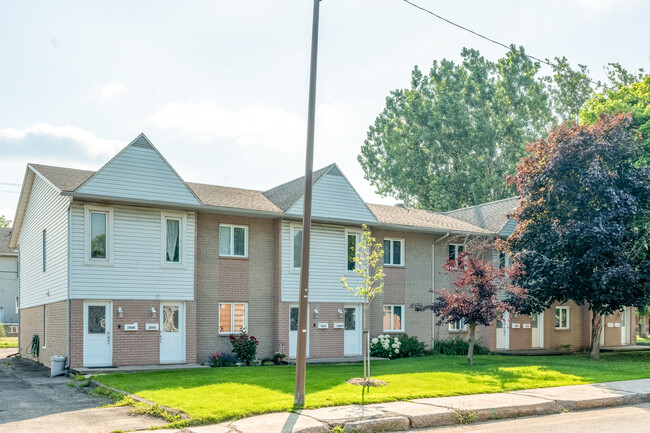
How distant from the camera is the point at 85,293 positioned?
20.3 m

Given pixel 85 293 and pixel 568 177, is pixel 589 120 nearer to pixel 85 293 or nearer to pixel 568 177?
pixel 568 177

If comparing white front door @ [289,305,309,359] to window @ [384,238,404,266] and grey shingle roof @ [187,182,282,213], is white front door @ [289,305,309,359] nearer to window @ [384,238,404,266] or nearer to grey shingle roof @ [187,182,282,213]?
grey shingle roof @ [187,182,282,213]

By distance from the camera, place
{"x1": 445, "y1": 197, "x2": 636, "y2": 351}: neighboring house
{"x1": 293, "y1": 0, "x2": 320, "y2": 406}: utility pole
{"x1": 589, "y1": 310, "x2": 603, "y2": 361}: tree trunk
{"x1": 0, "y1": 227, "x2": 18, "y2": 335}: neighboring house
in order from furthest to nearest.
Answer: {"x1": 0, "y1": 227, "x2": 18, "y2": 335}: neighboring house → {"x1": 445, "y1": 197, "x2": 636, "y2": 351}: neighboring house → {"x1": 589, "y1": 310, "x2": 603, "y2": 361}: tree trunk → {"x1": 293, "y1": 0, "x2": 320, "y2": 406}: utility pole

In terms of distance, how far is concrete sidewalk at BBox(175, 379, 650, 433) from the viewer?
11016 mm

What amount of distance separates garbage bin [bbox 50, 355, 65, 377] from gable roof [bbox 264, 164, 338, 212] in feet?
29.0

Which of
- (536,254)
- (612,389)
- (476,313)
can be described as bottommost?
(612,389)

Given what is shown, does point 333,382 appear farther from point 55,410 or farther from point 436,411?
point 55,410

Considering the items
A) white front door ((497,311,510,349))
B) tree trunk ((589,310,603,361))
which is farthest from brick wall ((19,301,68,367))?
tree trunk ((589,310,603,361))

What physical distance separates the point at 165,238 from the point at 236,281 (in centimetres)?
325

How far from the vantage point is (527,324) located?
31156 mm

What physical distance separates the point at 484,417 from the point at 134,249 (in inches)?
504

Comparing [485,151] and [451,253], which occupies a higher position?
[485,151]

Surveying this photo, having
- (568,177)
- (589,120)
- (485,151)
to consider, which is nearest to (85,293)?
(568,177)

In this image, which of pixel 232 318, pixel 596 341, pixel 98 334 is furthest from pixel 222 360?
pixel 596 341
